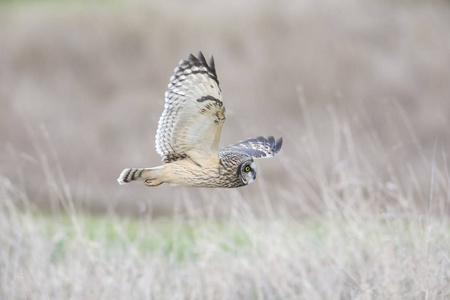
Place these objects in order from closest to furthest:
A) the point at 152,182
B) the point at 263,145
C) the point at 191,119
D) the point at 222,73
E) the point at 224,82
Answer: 1. the point at 152,182
2. the point at 191,119
3. the point at 263,145
4. the point at 224,82
5. the point at 222,73

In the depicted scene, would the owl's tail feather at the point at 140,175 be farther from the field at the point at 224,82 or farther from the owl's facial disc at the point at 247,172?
the field at the point at 224,82

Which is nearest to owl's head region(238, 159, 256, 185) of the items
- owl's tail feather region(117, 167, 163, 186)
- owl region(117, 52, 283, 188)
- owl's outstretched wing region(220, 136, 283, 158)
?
owl region(117, 52, 283, 188)

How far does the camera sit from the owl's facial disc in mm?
1583

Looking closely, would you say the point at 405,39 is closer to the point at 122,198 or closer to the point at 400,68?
the point at 400,68

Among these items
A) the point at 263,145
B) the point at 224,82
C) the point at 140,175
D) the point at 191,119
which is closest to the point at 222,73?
the point at 224,82

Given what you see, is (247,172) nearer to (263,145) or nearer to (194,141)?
(194,141)

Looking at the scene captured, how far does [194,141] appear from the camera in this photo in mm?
1627

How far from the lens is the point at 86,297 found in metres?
3.74

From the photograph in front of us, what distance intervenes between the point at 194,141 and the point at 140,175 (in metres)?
0.15

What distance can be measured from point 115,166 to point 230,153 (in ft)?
26.2

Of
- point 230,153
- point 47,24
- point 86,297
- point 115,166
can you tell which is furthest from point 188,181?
point 47,24

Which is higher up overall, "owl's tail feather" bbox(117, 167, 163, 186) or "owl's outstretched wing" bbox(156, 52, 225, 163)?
"owl's outstretched wing" bbox(156, 52, 225, 163)

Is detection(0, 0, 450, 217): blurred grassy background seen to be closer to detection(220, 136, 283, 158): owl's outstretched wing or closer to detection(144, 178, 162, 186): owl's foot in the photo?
detection(220, 136, 283, 158): owl's outstretched wing

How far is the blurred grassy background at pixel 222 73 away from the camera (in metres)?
9.67
